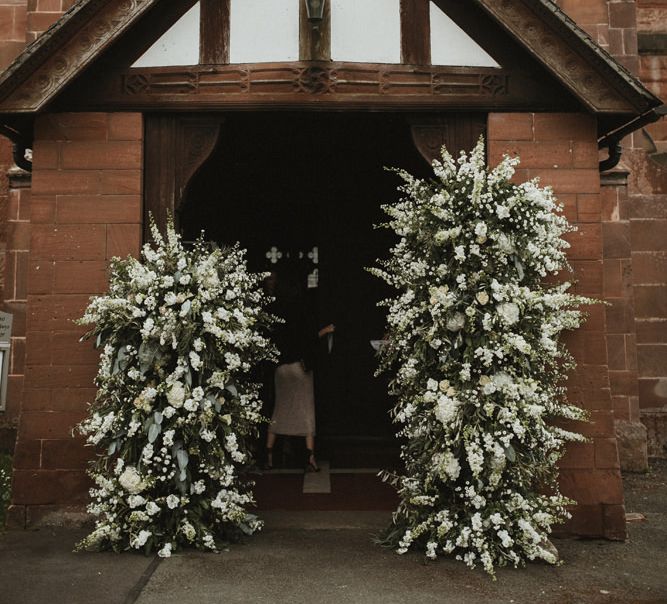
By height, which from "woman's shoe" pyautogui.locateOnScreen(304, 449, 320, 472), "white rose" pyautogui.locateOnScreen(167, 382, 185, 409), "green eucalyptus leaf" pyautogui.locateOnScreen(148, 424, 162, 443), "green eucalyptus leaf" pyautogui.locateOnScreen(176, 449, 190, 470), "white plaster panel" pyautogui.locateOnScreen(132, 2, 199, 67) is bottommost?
"woman's shoe" pyautogui.locateOnScreen(304, 449, 320, 472)

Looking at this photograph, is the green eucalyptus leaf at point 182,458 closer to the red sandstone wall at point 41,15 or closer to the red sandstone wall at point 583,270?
the red sandstone wall at point 583,270

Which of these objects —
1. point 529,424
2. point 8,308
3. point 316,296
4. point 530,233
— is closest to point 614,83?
point 530,233

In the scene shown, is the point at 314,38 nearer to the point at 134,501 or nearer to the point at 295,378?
the point at 295,378

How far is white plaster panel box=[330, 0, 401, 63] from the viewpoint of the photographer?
5660 millimetres

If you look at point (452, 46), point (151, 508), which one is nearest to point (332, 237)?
point (452, 46)

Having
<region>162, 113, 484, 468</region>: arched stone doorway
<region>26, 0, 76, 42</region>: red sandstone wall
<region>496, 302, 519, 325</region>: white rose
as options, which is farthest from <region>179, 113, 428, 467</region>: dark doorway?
<region>496, 302, 519, 325</region>: white rose

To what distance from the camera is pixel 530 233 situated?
496 cm

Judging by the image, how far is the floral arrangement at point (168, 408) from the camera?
4789 mm

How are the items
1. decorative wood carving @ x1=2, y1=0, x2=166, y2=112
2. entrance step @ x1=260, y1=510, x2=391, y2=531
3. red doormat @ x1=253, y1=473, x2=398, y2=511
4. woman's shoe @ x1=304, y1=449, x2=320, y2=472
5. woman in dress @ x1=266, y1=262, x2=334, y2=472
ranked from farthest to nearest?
woman's shoe @ x1=304, y1=449, x2=320, y2=472, woman in dress @ x1=266, y1=262, x2=334, y2=472, red doormat @ x1=253, y1=473, x2=398, y2=511, entrance step @ x1=260, y1=510, x2=391, y2=531, decorative wood carving @ x1=2, y1=0, x2=166, y2=112

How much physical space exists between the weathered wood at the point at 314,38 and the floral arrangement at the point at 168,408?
1845 millimetres

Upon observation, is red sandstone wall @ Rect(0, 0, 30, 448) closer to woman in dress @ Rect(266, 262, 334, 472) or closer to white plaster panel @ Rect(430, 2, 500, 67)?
woman in dress @ Rect(266, 262, 334, 472)

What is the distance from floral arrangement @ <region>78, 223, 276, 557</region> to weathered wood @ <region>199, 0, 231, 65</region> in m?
1.58

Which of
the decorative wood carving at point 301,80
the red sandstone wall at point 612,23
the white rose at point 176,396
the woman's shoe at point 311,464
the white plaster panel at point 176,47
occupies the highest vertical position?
the red sandstone wall at point 612,23

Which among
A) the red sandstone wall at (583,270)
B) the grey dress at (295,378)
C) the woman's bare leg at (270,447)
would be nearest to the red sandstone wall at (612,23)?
the red sandstone wall at (583,270)
